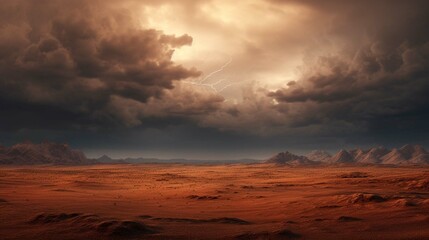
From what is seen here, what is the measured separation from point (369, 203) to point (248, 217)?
1483 cm

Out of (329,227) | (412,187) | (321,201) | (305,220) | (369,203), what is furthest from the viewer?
(412,187)

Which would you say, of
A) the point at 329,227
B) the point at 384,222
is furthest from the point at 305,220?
the point at 384,222

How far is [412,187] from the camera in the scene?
225ft

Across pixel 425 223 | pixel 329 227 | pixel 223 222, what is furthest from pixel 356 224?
pixel 223 222

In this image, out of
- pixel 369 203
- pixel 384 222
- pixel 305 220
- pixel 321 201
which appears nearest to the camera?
pixel 384 222

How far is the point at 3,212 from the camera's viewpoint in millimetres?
34812

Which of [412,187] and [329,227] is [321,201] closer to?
[329,227]

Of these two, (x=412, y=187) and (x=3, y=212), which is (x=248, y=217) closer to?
(x=3, y=212)

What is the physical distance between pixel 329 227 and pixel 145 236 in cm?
1444

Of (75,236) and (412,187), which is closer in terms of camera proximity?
(75,236)

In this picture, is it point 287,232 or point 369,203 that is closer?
point 287,232

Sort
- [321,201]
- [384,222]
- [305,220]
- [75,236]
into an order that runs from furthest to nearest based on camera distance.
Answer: [321,201] → [305,220] → [384,222] → [75,236]

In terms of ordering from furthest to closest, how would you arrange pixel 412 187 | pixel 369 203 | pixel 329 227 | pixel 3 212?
pixel 412 187 → pixel 369 203 → pixel 3 212 → pixel 329 227

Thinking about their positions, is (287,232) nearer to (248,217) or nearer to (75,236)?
(248,217)
